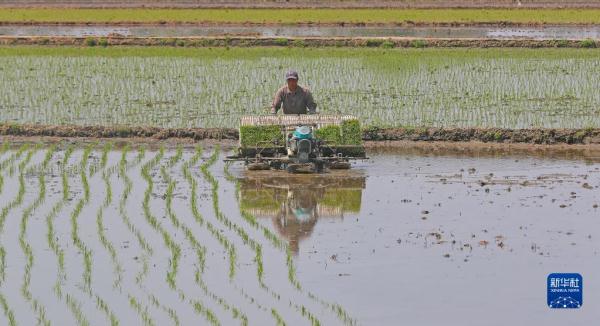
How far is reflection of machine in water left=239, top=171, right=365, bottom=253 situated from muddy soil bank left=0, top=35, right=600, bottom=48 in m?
12.2

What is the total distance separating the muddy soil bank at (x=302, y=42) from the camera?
24.2 meters

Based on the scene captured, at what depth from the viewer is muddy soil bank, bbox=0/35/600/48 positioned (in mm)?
24172

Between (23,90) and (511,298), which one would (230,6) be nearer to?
(23,90)

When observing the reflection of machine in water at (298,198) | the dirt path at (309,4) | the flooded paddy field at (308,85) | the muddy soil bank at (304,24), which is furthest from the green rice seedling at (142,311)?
the dirt path at (309,4)

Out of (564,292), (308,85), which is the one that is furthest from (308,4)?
(564,292)

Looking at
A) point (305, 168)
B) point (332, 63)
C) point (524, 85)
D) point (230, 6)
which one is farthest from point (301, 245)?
point (230, 6)

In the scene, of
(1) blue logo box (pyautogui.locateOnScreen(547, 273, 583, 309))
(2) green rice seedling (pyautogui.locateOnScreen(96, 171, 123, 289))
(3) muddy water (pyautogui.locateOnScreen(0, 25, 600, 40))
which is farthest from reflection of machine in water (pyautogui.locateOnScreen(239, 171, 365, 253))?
(3) muddy water (pyautogui.locateOnScreen(0, 25, 600, 40))

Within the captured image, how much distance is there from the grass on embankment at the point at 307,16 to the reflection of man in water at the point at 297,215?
18.9 m

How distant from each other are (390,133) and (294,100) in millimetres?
1790

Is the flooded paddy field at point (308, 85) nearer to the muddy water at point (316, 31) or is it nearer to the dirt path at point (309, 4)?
the muddy water at point (316, 31)

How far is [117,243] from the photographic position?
9727mm

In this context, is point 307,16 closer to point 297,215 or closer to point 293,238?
point 297,215

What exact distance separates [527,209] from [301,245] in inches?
90.0

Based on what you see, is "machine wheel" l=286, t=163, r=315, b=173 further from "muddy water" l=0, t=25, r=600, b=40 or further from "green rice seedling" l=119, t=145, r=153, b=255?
"muddy water" l=0, t=25, r=600, b=40
